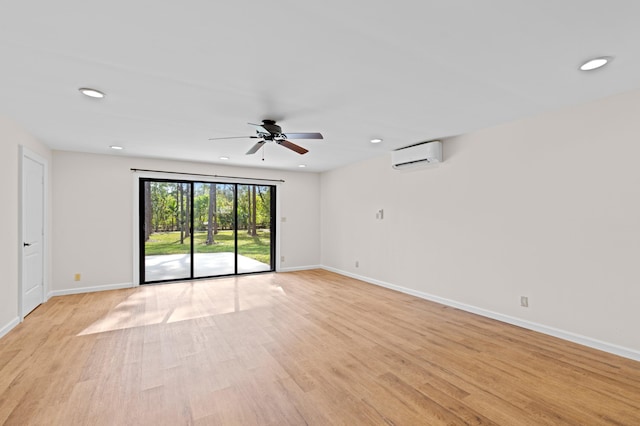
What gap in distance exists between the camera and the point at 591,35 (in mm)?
1797

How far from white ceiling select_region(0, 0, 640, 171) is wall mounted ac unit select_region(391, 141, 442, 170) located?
0.61 metres

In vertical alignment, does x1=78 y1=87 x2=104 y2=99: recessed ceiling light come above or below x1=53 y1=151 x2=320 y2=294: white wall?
above

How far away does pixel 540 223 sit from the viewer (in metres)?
3.22

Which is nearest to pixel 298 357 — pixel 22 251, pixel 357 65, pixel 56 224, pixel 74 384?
pixel 74 384

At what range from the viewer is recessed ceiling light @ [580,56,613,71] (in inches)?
81.7

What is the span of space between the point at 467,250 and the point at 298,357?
2.65m

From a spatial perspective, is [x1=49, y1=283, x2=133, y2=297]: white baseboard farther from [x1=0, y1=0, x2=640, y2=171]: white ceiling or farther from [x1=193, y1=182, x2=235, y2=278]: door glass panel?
[x1=0, y1=0, x2=640, y2=171]: white ceiling

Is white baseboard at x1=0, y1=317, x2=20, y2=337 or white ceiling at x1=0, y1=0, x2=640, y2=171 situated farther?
white baseboard at x1=0, y1=317, x2=20, y2=337

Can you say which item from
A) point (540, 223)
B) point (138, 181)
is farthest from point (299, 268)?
point (540, 223)

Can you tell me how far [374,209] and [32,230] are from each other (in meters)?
5.17

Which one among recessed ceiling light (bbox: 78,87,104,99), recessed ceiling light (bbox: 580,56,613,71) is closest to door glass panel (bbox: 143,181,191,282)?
recessed ceiling light (bbox: 78,87,104,99)

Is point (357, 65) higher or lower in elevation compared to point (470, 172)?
higher

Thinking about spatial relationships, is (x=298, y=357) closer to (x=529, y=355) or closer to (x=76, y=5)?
(x=529, y=355)

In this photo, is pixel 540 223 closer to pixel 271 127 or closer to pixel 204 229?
pixel 271 127
